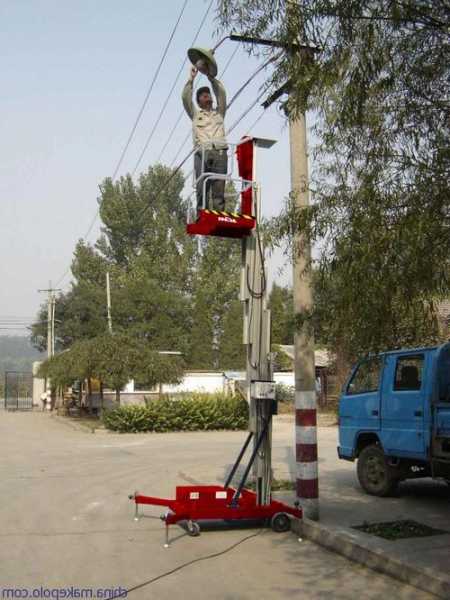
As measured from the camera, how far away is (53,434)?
85.5 ft

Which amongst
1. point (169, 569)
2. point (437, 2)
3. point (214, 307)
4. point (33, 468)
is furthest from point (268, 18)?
point (214, 307)

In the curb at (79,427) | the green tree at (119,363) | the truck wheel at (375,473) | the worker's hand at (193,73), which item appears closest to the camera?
the worker's hand at (193,73)

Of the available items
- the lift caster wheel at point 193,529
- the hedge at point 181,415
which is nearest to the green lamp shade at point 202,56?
the lift caster wheel at point 193,529

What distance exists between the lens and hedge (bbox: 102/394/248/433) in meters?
25.8

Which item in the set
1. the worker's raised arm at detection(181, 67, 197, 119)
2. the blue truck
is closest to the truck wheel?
the blue truck

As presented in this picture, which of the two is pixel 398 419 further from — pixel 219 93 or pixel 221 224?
pixel 219 93

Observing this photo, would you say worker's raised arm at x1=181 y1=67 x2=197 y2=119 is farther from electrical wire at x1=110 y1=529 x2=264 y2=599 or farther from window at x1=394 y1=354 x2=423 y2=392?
electrical wire at x1=110 y1=529 x2=264 y2=599

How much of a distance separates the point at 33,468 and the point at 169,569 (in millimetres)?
9436

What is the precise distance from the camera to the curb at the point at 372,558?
20.6 ft

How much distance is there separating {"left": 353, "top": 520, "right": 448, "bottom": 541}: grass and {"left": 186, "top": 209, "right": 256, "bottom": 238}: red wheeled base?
4.02 m

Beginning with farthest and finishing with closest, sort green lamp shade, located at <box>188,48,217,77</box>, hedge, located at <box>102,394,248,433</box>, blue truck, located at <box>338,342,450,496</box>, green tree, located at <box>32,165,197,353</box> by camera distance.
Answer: green tree, located at <box>32,165,197,353</box> → hedge, located at <box>102,394,248,433</box> → blue truck, located at <box>338,342,450,496</box> → green lamp shade, located at <box>188,48,217,77</box>

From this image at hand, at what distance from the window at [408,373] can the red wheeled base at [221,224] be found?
3.15 metres

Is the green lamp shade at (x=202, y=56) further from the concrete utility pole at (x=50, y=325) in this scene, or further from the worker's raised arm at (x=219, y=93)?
the concrete utility pole at (x=50, y=325)

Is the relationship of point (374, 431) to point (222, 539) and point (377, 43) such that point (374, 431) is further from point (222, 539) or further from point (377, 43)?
point (377, 43)
